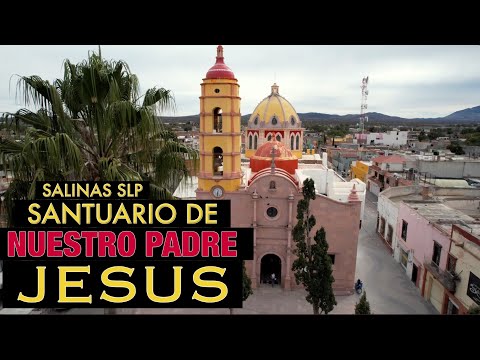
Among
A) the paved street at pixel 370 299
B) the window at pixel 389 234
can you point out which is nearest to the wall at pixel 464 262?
the paved street at pixel 370 299

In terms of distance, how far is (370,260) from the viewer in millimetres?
15797

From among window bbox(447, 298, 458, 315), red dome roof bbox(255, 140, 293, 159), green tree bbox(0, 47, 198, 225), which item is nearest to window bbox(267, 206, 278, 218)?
red dome roof bbox(255, 140, 293, 159)

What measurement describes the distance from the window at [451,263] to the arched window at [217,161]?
8618 millimetres

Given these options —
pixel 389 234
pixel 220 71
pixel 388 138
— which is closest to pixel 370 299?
pixel 389 234

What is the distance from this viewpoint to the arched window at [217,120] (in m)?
12.4

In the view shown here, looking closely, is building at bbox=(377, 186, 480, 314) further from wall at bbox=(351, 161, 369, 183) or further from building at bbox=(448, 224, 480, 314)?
wall at bbox=(351, 161, 369, 183)

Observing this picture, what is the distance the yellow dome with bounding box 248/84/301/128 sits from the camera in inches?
844

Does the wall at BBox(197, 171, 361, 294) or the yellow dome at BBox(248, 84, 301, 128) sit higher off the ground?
the yellow dome at BBox(248, 84, 301, 128)

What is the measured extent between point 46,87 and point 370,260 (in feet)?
51.2

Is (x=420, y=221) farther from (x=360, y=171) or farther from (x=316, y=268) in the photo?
(x=360, y=171)

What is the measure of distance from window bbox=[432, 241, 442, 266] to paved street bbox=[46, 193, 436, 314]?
1668 mm

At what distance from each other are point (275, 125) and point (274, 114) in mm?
770
